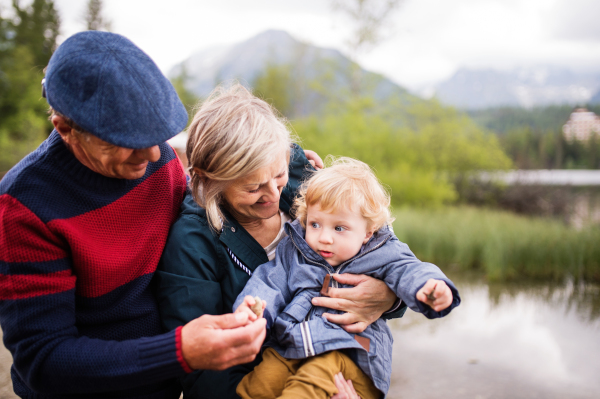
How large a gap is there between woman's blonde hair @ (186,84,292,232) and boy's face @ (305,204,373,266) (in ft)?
1.10

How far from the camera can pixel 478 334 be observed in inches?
179

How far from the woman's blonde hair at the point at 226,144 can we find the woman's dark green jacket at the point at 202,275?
64 mm

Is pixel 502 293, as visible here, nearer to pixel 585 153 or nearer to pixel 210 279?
pixel 210 279

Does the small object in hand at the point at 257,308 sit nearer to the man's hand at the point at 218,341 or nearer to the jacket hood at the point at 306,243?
the man's hand at the point at 218,341

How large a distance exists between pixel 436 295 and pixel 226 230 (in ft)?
2.71

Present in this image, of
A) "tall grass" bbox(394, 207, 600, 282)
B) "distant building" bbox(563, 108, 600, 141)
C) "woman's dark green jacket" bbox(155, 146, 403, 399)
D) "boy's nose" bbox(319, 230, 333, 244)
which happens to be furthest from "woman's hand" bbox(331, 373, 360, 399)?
"distant building" bbox(563, 108, 600, 141)

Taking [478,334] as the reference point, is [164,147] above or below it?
above

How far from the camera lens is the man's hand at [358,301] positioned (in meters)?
1.59

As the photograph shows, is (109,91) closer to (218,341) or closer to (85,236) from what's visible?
(85,236)

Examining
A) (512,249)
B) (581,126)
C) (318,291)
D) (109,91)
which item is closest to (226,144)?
(109,91)

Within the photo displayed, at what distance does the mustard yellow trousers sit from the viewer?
1.44 metres

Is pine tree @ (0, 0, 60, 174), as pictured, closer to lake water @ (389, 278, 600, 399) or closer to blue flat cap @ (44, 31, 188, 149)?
lake water @ (389, 278, 600, 399)

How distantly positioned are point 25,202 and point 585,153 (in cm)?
3403

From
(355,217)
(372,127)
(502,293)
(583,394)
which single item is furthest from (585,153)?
(355,217)
